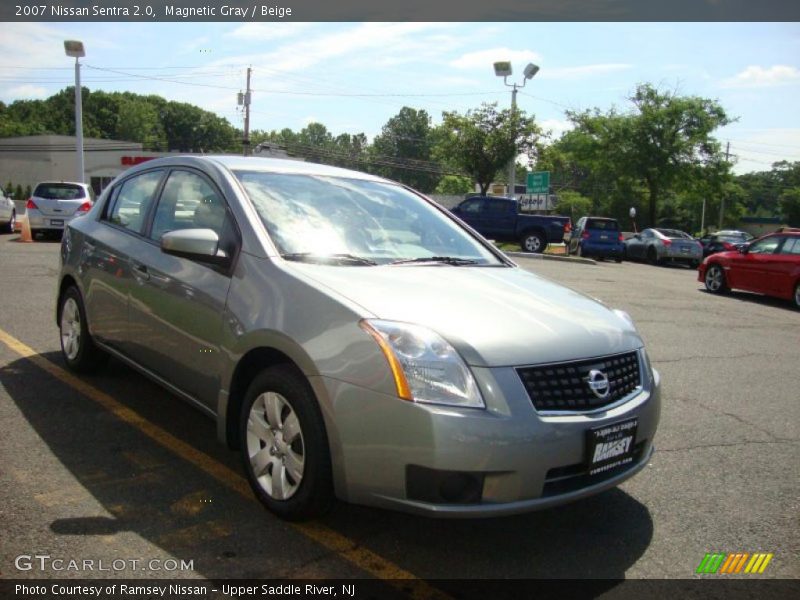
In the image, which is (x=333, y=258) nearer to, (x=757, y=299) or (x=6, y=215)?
(x=757, y=299)

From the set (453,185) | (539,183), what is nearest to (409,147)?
(453,185)

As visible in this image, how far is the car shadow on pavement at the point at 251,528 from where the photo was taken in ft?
9.27

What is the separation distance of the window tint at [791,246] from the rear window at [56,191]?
16.9 meters

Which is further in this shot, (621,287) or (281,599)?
(621,287)

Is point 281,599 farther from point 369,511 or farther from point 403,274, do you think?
point 403,274

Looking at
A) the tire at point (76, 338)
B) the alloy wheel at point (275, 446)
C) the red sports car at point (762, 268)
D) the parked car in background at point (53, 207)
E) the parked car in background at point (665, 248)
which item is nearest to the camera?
the alloy wheel at point (275, 446)

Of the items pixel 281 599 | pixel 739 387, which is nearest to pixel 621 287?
pixel 739 387

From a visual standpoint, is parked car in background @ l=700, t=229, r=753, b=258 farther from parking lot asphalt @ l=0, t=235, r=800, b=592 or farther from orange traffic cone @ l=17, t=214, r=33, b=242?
parking lot asphalt @ l=0, t=235, r=800, b=592

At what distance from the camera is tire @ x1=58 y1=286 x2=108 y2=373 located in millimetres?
5121

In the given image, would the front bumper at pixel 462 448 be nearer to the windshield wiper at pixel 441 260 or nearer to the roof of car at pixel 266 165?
the windshield wiper at pixel 441 260

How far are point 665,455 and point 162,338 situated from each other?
313 centimetres

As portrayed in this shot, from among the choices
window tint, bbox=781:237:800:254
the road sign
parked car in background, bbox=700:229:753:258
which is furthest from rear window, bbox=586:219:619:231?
window tint, bbox=781:237:800:254

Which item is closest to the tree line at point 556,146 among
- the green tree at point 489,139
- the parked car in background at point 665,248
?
the green tree at point 489,139

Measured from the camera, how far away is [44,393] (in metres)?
4.84
